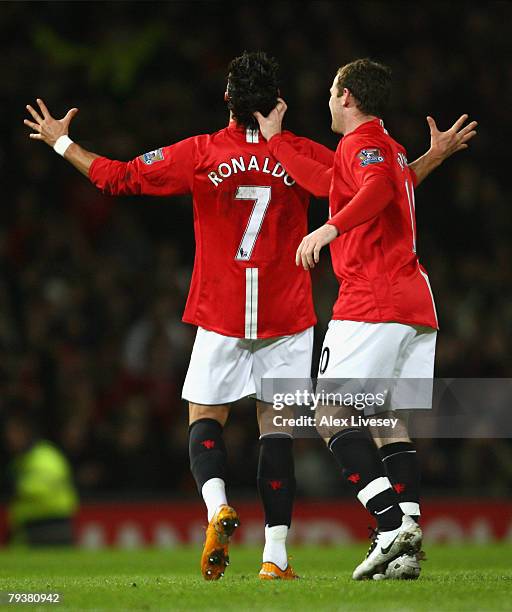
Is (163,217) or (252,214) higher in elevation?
(163,217)

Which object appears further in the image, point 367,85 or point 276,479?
point 276,479

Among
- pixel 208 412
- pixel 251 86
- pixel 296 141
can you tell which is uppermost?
pixel 251 86

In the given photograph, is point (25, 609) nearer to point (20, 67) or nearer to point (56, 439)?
point (56, 439)

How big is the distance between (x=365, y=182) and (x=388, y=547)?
1455mm

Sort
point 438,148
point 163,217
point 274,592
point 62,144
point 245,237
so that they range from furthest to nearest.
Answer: point 163,217 < point 438,148 < point 62,144 < point 245,237 < point 274,592

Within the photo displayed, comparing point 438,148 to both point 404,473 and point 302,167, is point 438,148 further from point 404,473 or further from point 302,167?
point 404,473

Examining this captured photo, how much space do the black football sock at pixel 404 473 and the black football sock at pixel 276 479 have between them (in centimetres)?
43

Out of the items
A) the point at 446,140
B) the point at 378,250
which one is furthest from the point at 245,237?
the point at 446,140

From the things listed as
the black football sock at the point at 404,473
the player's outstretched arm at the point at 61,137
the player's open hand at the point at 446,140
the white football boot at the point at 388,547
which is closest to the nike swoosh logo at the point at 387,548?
the white football boot at the point at 388,547

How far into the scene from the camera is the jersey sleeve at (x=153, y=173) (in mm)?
5523

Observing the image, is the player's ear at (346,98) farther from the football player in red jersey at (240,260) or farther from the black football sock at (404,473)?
the black football sock at (404,473)

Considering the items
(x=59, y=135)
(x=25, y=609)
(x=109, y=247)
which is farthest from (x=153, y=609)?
(x=109, y=247)

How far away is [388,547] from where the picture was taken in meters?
4.94

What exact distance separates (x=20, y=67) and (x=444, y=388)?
238 inches
